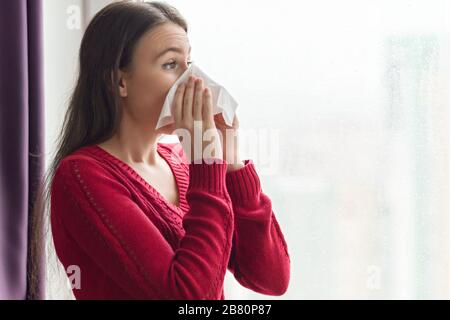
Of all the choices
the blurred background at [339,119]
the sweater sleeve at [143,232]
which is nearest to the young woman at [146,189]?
the sweater sleeve at [143,232]

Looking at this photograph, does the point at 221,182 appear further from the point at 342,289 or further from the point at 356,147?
the point at 342,289

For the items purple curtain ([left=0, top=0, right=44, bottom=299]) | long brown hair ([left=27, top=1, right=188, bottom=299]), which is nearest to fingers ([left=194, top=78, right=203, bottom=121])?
long brown hair ([left=27, top=1, right=188, bottom=299])

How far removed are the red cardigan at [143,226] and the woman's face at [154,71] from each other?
0.11m

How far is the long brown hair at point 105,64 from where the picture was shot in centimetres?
105

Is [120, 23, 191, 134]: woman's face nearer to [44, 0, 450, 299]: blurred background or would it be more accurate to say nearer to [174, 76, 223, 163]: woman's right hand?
[174, 76, 223, 163]: woman's right hand

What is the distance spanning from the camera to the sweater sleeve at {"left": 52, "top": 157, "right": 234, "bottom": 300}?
0.93 m

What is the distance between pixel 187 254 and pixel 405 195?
86 cm

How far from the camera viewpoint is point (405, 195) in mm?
1608

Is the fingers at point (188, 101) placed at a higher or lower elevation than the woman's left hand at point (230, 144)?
higher

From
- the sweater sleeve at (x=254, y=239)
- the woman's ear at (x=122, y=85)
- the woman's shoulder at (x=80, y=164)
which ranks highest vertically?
the woman's ear at (x=122, y=85)

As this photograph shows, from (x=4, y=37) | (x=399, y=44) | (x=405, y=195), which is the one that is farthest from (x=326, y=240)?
Answer: (x=4, y=37)

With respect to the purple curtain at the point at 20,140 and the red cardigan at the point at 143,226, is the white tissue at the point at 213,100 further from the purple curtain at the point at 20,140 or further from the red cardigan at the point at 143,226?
the purple curtain at the point at 20,140

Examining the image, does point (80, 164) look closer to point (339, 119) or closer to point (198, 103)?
point (198, 103)

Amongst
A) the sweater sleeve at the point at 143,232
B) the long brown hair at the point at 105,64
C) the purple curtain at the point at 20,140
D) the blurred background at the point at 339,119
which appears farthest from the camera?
the blurred background at the point at 339,119
